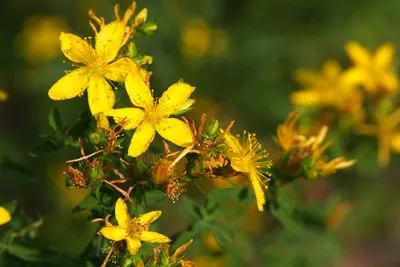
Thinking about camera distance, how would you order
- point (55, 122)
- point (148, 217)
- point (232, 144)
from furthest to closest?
point (55, 122) → point (232, 144) → point (148, 217)

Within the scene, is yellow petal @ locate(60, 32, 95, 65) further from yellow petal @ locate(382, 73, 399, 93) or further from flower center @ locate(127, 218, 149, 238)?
yellow petal @ locate(382, 73, 399, 93)

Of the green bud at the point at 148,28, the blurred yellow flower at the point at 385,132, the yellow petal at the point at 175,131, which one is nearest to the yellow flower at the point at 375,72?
the blurred yellow flower at the point at 385,132

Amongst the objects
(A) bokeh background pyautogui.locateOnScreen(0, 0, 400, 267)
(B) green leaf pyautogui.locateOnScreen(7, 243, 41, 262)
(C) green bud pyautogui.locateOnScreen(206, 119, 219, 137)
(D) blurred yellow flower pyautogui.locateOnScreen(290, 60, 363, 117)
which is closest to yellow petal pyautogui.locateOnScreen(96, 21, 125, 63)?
(C) green bud pyautogui.locateOnScreen(206, 119, 219, 137)

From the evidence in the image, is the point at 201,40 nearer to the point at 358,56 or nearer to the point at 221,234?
the point at 358,56

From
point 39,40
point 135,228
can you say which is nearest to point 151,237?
point 135,228

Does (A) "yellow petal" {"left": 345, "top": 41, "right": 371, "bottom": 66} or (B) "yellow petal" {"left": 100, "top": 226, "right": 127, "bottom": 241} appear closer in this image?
(B) "yellow petal" {"left": 100, "top": 226, "right": 127, "bottom": 241}
